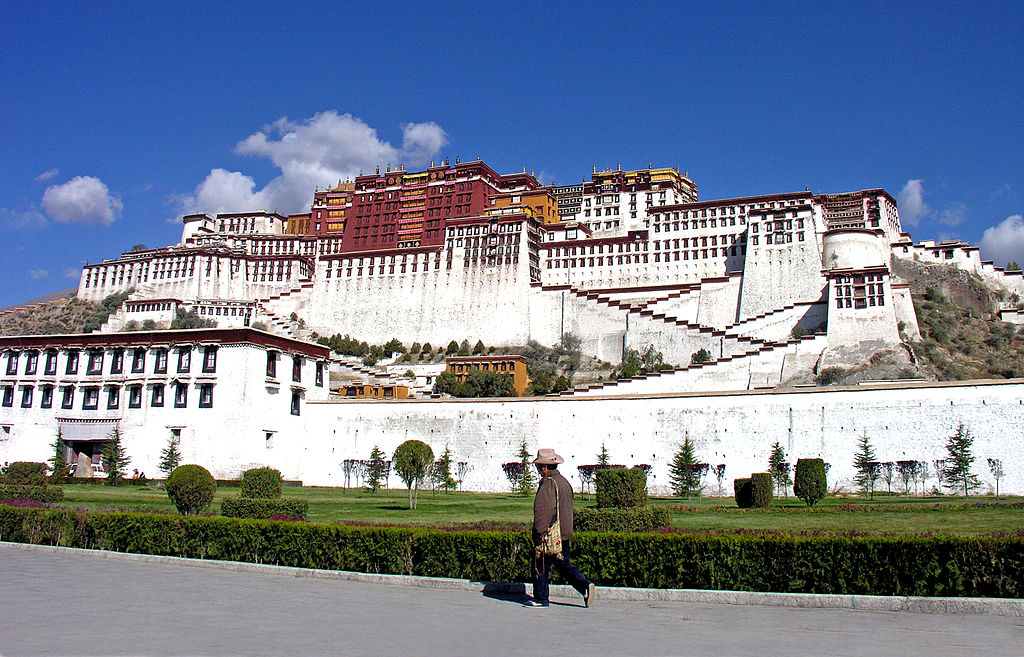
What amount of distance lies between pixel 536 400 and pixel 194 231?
80891 millimetres

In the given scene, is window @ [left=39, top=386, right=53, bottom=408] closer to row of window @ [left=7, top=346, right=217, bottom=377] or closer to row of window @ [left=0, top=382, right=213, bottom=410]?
row of window @ [left=0, top=382, right=213, bottom=410]

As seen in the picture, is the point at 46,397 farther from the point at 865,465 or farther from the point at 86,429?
the point at 865,465

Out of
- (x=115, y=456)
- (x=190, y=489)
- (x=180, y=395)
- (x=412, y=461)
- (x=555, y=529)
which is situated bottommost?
(x=190, y=489)

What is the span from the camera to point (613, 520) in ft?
45.4

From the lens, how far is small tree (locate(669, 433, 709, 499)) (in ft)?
102

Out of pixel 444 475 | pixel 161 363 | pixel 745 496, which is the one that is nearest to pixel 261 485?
pixel 444 475

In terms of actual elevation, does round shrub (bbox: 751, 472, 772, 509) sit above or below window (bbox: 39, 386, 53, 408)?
below

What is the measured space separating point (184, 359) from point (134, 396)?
3266mm

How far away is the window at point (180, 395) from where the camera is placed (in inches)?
1625

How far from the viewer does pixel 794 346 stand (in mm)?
53406

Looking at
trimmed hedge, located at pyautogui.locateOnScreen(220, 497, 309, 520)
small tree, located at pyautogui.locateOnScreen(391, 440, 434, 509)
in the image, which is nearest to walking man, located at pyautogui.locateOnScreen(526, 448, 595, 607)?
trimmed hedge, located at pyautogui.locateOnScreen(220, 497, 309, 520)

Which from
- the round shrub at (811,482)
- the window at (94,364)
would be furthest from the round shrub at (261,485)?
the window at (94,364)

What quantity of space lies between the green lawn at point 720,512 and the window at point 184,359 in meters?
10.5

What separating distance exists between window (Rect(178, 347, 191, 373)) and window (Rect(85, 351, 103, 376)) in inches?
189
